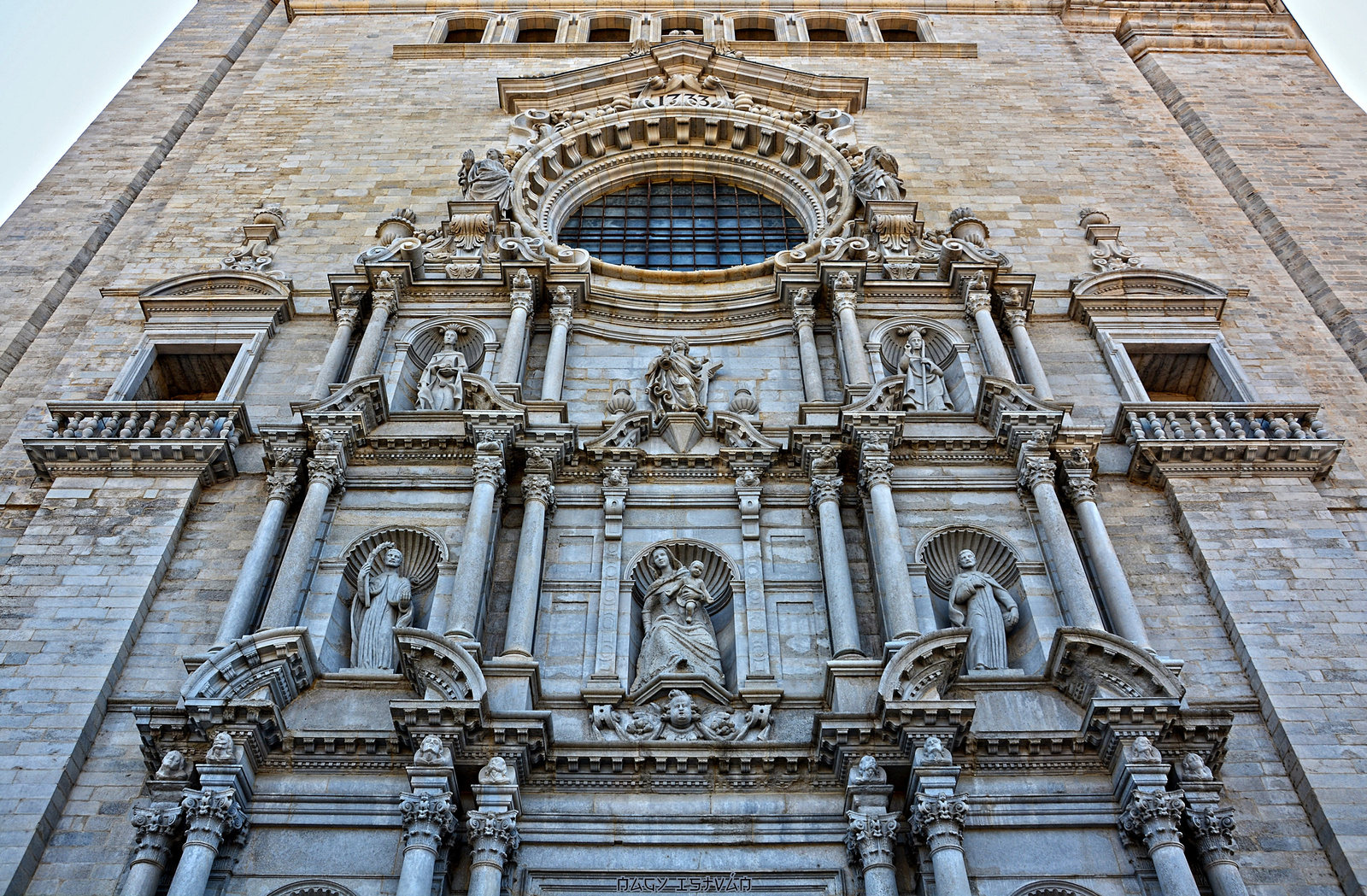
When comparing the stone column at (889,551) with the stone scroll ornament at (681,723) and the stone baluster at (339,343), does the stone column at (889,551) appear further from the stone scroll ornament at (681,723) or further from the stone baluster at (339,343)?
the stone baluster at (339,343)

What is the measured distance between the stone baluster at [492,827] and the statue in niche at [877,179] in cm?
1152

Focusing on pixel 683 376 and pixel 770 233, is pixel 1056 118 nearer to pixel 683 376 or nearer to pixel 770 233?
pixel 770 233

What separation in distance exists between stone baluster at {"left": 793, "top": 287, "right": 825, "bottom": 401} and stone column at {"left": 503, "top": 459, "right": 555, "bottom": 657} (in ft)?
12.2

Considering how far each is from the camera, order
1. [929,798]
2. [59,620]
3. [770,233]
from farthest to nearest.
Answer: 1. [770,233]
2. [59,620]
3. [929,798]

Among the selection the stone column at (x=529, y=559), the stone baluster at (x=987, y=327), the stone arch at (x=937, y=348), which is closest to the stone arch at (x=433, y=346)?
the stone column at (x=529, y=559)

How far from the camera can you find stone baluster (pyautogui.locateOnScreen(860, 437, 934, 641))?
44.5 ft

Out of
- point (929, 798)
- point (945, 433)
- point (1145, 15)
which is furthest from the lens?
point (1145, 15)

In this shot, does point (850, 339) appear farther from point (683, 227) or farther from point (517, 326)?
point (683, 227)

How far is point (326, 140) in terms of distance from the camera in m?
23.6

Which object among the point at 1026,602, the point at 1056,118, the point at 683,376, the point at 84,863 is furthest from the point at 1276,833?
the point at 1056,118

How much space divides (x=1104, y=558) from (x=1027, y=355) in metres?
3.97

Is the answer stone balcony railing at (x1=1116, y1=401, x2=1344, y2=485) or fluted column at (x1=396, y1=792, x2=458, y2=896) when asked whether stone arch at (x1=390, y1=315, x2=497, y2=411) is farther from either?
stone balcony railing at (x1=1116, y1=401, x2=1344, y2=485)

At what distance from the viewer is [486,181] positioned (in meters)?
20.5

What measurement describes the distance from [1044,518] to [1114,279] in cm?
614
